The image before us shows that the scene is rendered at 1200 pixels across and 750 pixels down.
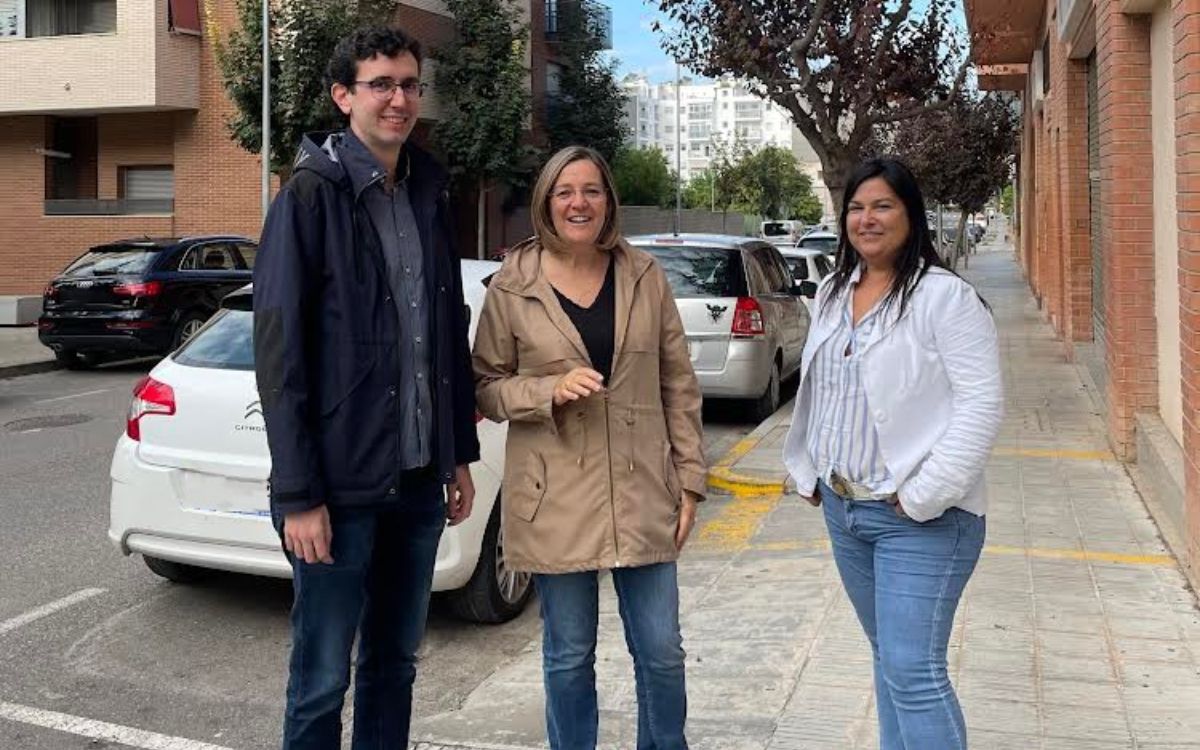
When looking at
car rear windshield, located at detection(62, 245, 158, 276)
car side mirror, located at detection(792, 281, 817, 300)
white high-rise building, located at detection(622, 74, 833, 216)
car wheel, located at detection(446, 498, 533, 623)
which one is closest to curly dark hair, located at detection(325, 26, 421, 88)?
car wheel, located at detection(446, 498, 533, 623)

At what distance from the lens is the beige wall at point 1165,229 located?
652 cm

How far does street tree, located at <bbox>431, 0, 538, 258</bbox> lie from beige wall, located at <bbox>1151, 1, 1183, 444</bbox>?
19.6 m

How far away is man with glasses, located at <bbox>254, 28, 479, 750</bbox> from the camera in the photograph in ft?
8.79

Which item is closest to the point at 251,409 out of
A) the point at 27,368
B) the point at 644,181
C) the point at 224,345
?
the point at 224,345

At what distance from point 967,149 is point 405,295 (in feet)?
98.3

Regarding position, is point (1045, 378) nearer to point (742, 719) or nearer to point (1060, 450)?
point (1060, 450)

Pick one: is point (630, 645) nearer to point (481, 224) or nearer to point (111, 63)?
point (111, 63)

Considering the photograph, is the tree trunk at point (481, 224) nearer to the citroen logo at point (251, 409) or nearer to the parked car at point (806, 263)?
the parked car at point (806, 263)

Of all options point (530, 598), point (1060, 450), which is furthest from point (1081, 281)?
point (530, 598)

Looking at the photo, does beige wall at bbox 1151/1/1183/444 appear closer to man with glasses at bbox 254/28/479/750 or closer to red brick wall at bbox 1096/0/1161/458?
red brick wall at bbox 1096/0/1161/458

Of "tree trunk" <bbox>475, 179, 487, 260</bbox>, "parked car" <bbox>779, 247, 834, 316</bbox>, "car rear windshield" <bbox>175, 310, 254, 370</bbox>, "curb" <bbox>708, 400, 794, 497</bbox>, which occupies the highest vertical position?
"tree trunk" <bbox>475, 179, 487, 260</bbox>

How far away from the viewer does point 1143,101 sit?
7.37 meters

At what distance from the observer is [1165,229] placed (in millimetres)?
6891

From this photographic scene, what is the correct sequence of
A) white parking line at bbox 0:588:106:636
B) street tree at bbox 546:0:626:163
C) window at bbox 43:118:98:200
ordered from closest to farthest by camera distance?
white parking line at bbox 0:588:106:636 → window at bbox 43:118:98:200 → street tree at bbox 546:0:626:163
